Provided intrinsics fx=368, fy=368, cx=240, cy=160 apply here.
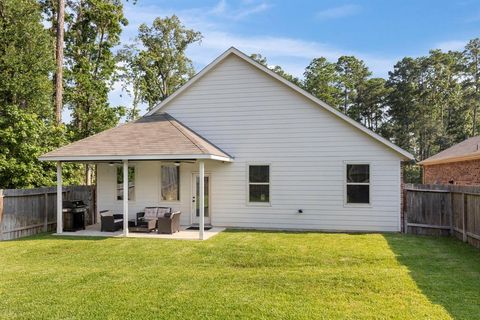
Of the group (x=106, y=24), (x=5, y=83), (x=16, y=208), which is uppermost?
(x=106, y=24)

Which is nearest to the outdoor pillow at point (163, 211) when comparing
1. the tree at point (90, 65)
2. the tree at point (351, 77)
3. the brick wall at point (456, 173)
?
the tree at point (90, 65)

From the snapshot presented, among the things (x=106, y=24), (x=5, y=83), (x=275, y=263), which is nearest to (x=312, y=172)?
(x=275, y=263)

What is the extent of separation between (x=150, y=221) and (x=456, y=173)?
49.4 ft

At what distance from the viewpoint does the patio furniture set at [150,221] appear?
468 inches

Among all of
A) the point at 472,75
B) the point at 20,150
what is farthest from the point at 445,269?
the point at 472,75

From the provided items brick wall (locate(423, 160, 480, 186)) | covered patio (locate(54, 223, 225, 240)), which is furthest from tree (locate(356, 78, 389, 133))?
covered patio (locate(54, 223, 225, 240))

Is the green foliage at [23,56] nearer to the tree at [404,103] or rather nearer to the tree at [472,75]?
the tree at [404,103]

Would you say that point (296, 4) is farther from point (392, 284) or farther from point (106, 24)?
point (106, 24)

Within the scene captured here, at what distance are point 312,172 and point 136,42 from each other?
24512 millimetres

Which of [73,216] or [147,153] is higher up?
[147,153]

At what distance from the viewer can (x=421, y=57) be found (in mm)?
45562

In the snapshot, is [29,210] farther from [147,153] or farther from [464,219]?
[464,219]

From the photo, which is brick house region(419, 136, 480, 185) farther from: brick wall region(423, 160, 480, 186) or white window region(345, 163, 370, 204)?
white window region(345, 163, 370, 204)

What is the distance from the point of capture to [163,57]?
32312 millimetres
